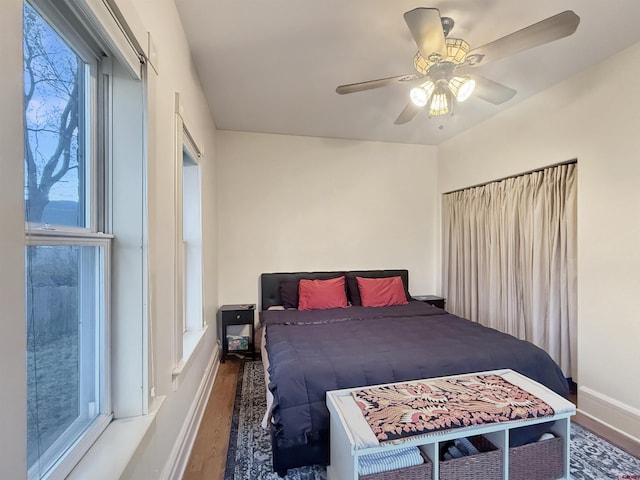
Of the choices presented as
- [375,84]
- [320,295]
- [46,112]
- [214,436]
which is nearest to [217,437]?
[214,436]

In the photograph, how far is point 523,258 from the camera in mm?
2902

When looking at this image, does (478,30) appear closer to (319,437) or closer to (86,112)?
(86,112)

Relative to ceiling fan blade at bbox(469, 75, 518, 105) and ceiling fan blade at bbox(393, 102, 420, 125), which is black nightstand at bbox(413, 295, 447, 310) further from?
ceiling fan blade at bbox(469, 75, 518, 105)

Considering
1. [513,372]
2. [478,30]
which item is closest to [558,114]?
[478,30]

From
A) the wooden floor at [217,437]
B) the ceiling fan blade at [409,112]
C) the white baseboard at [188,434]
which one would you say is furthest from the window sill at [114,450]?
the ceiling fan blade at [409,112]

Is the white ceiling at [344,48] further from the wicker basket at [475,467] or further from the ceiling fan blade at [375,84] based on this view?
the wicker basket at [475,467]

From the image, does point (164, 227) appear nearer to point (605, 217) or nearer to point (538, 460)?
point (538, 460)

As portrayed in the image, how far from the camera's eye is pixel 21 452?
0.58 m

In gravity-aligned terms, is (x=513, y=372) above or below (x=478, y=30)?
below

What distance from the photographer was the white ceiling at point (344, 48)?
1.70 meters

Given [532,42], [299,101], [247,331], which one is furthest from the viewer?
[247,331]

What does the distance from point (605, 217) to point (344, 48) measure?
2.24 m

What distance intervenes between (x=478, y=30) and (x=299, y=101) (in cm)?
153

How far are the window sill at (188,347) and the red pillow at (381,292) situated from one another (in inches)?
70.1
